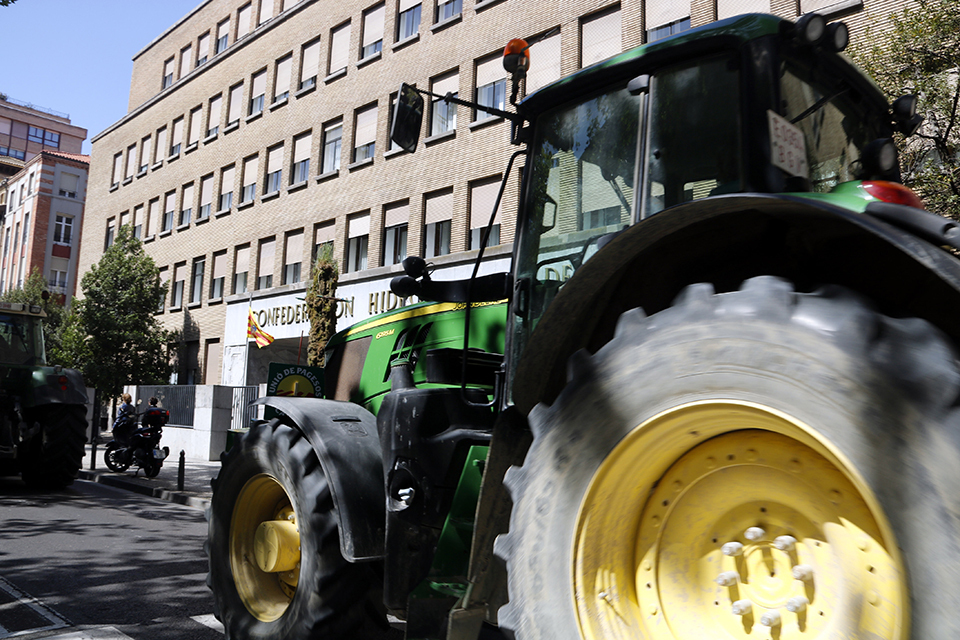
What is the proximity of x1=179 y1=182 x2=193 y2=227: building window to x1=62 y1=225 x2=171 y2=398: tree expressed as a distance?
82.5 inches

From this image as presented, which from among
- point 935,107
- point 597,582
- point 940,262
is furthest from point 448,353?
point 935,107

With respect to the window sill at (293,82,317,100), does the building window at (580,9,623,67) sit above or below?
below

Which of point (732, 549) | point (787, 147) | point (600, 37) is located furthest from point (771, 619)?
point (600, 37)

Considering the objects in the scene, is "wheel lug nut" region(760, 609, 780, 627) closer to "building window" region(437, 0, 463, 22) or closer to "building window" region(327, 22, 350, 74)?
"building window" region(437, 0, 463, 22)

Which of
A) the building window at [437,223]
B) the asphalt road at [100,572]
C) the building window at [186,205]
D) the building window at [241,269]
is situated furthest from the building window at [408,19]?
the asphalt road at [100,572]

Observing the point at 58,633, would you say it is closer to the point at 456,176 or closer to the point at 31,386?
the point at 31,386

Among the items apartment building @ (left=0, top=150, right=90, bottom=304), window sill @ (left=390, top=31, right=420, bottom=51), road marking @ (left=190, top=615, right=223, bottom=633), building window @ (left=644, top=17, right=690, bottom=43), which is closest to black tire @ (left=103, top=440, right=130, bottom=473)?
road marking @ (left=190, top=615, right=223, bottom=633)

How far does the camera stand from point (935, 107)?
870 centimetres

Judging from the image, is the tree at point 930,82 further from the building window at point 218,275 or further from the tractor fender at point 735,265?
the building window at point 218,275

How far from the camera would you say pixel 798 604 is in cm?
173

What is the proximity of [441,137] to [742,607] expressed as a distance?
1968 cm

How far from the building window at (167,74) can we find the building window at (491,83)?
18929 mm

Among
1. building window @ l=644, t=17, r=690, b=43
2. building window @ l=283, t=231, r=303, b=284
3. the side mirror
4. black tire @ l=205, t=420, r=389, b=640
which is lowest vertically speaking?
black tire @ l=205, t=420, r=389, b=640

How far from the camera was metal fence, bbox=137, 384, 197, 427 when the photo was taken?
20531mm
